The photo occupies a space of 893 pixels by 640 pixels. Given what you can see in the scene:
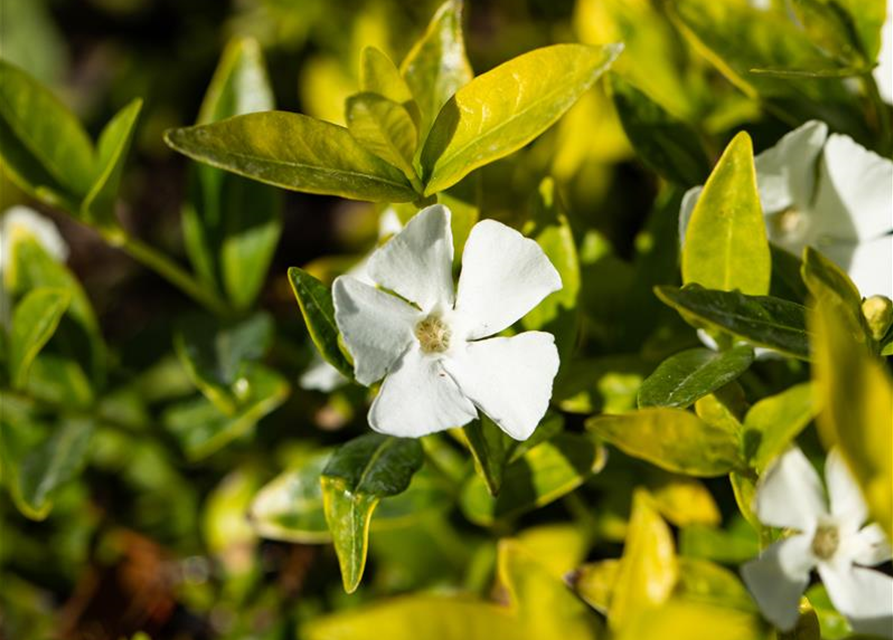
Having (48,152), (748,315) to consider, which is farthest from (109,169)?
(748,315)

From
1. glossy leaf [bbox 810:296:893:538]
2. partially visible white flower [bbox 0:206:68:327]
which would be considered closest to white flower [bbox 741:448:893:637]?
glossy leaf [bbox 810:296:893:538]

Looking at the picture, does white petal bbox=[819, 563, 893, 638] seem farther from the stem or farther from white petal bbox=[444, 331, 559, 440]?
the stem

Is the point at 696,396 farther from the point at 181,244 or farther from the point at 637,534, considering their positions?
the point at 181,244

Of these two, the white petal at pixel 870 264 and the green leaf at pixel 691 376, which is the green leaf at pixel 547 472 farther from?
the white petal at pixel 870 264

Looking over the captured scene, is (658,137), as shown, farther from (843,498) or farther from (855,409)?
(855,409)

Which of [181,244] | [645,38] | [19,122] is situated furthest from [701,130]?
[181,244]

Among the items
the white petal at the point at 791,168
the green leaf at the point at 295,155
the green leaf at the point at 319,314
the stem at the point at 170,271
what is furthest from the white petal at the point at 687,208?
the stem at the point at 170,271
